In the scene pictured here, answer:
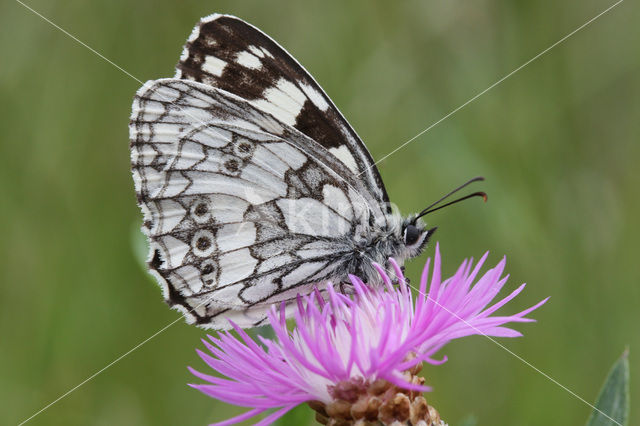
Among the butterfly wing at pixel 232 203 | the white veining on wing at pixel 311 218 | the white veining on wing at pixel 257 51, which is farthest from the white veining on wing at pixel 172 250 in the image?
the white veining on wing at pixel 257 51

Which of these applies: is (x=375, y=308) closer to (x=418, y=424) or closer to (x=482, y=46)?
(x=418, y=424)

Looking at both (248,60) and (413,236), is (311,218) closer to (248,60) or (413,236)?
(413,236)

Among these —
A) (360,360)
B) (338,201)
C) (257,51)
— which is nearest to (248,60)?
(257,51)

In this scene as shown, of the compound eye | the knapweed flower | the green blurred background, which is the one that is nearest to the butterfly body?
the compound eye

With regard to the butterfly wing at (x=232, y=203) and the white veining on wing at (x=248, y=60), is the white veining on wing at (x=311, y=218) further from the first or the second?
the white veining on wing at (x=248, y=60)

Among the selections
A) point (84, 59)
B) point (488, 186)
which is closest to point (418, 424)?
point (488, 186)
